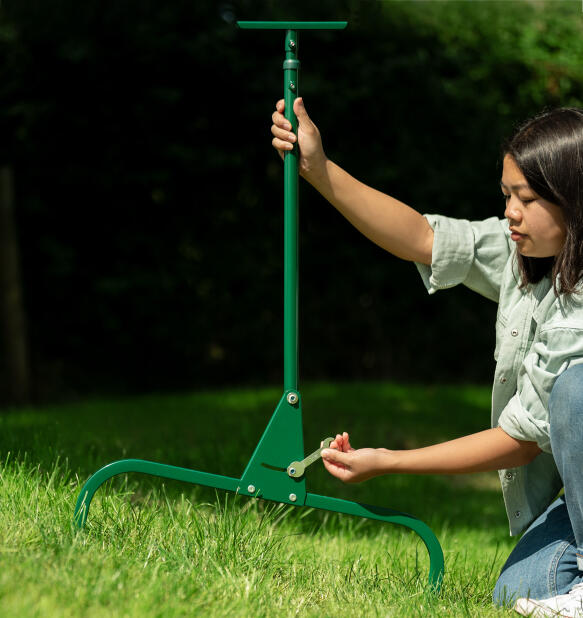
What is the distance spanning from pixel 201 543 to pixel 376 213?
0.91 meters

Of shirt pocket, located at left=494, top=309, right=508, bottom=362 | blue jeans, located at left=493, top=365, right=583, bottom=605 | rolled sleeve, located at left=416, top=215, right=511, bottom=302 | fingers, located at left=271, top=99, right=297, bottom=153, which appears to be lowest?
blue jeans, located at left=493, top=365, right=583, bottom=605

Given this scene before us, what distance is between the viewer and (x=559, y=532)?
219 centimetres

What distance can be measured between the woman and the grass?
198 mm

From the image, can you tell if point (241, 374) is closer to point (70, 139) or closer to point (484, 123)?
point (70, 139)

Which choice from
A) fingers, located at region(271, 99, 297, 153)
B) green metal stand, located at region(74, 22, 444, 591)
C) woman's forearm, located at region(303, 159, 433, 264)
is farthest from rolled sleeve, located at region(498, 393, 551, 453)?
fingers, located at region(271, 99, 297, 153)

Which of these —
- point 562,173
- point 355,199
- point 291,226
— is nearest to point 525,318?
point 562,173

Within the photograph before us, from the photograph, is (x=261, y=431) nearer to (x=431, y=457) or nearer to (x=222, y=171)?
(x=222, y=171)

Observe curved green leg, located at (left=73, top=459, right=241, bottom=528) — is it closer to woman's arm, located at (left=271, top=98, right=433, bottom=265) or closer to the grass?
the grass

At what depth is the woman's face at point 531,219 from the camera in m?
1.98

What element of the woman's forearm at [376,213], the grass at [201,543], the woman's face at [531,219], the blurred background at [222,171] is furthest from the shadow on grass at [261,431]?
the woman's face at [531,219]

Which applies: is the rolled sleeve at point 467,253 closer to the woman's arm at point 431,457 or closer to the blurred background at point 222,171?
the woman's arm at point 431,457

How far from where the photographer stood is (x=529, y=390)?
6.54 feet

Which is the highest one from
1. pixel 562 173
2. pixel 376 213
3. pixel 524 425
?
pixel 562 173

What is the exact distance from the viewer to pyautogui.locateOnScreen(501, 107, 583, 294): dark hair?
6.39 feet
